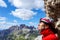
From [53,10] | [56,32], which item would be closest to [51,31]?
[56,32]

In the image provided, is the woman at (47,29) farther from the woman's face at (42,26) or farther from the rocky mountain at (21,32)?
the rocky mountain at (21,32)

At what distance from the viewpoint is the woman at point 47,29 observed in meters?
4.79

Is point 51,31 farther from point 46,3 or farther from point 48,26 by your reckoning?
point 46,3

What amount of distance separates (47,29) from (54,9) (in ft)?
1.46

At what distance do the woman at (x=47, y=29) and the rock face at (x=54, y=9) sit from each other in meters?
0.12

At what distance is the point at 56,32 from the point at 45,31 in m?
0.26

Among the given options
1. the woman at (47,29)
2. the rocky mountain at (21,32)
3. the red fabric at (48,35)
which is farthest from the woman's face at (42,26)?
the rocky mountain at (21,32)

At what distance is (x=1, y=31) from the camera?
188000 millimetres

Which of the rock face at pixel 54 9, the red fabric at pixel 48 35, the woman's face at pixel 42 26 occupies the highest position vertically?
the rock face at pixel 54 9

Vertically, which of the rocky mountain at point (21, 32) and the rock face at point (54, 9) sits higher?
the rock face at point (54, 9)

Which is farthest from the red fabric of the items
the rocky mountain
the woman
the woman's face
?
the rocky mountain

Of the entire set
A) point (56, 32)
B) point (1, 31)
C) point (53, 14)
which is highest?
point (53, 14)

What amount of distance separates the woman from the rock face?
12 centimetres

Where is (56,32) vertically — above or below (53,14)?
below
